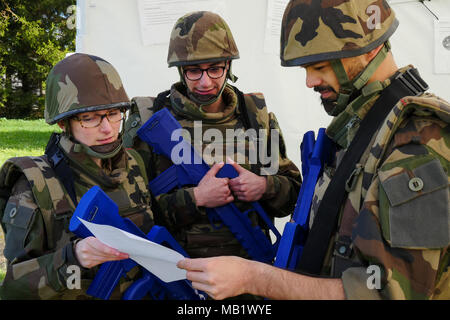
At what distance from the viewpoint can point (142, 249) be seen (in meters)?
1.25

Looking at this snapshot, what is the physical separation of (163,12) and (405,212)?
268 centimetres

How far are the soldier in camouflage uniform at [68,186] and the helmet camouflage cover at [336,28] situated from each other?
2.62ft

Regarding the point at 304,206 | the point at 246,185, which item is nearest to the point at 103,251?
the point at 304,206

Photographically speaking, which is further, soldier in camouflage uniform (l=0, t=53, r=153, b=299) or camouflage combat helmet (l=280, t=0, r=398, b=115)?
soldier in camouflage uniform (l=0, t=53, r=153, b=299)

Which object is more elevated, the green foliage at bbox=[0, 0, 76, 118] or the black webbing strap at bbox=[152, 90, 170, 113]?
the green foliage at bbox=[0, 0, 76, 118]

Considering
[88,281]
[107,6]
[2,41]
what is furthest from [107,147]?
[2,41]

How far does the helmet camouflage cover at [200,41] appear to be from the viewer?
7.64ft

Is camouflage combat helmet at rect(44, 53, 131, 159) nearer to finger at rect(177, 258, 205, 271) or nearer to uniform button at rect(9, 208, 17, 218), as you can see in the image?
uniform button at rect(9, 208, 17, 218)

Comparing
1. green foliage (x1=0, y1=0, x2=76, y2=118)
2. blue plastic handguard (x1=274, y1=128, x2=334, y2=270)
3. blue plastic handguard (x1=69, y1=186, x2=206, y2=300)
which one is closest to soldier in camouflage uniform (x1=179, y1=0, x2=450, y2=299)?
blue plastic handguard (x1=274, y1=128, x2=334, y2=270)

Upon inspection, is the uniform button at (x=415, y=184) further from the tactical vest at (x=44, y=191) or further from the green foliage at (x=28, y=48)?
the green foliage at (x=28, y=48)

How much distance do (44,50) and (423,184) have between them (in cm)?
A: 1602

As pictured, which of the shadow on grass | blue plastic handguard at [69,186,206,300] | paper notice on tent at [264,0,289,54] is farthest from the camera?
the shadow on grass

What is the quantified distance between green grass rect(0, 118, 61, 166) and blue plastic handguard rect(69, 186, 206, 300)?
736cm

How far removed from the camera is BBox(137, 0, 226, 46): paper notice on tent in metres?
3.28
